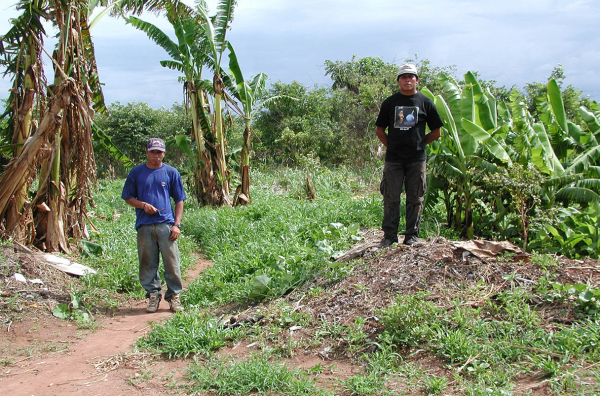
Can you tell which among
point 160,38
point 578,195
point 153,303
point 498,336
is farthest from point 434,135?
point 160,38

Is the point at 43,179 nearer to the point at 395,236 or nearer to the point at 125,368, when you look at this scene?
the point at 125,368

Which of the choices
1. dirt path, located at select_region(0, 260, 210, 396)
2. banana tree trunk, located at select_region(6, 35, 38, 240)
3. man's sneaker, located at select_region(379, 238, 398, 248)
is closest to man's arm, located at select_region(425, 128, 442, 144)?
man's sneaker, located at select_region(379, 238, 398, 248)

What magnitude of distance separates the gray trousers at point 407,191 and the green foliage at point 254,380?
8.17ft

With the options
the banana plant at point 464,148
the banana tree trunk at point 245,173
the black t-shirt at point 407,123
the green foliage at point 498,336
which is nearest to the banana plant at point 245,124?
the banana tree trunk at point 245,173

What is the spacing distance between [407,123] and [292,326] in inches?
101

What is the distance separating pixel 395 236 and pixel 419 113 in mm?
1445

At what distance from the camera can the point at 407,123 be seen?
543cm

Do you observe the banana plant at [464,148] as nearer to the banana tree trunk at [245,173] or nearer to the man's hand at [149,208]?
the man's hand at [149,208]

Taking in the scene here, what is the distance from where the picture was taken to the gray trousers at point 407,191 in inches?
220

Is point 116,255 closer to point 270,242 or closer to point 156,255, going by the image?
point 156,255

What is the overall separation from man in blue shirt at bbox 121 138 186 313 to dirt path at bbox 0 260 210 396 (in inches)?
20.6

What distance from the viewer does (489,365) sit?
3.40m

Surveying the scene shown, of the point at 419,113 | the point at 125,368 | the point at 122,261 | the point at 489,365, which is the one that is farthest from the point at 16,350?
the point at 419,113

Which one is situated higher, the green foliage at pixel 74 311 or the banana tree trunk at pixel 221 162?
the banana tree trunk at pixel 221 162
